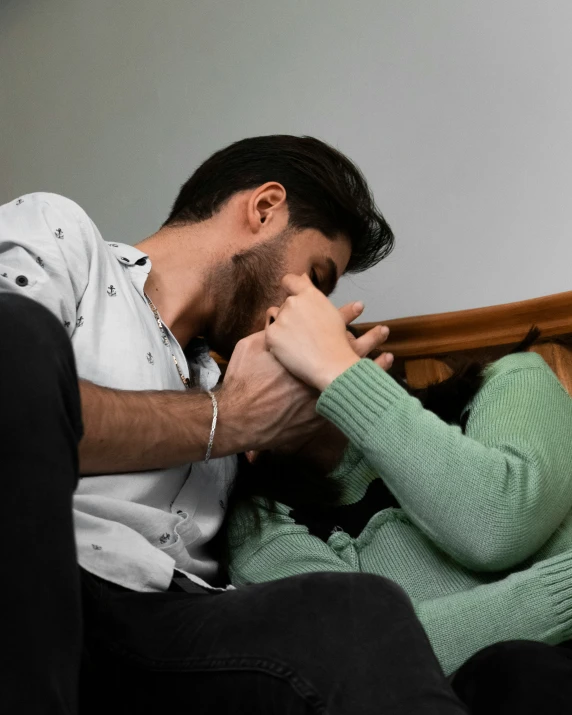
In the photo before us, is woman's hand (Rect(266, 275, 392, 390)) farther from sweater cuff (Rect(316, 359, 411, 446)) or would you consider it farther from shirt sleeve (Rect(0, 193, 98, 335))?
shirt sleeve (Rect(0, 193, 98, 335))

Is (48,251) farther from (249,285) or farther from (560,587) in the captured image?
(560,587)

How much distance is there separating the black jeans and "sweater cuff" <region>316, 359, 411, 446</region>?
250 millimetres

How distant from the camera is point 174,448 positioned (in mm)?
1027

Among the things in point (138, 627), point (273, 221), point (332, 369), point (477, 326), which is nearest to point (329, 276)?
point (273, 221)

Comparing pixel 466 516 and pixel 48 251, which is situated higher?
Answer: pixel 48 251

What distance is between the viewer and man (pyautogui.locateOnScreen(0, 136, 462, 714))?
49 cm

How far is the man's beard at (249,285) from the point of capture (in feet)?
4.32

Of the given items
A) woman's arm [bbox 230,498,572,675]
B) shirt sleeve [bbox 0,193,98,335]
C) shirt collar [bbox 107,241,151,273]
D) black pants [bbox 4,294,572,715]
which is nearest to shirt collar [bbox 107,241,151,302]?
shirt collar [bbox 107,241,151,273]

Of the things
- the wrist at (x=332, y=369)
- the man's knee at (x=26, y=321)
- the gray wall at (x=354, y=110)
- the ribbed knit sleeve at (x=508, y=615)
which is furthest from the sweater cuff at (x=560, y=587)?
the man's knee at (x=26, y=321)

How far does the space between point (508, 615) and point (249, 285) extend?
0.59 metres

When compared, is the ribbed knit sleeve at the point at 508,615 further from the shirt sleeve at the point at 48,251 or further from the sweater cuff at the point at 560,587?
the shirt sleeve at the point at 48,251

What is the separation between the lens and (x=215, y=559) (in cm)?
118

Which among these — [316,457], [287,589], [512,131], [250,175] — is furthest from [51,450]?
[512,131]

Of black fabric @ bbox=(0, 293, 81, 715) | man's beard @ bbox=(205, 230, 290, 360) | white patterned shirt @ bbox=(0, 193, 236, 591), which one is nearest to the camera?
black fabric @ bbox=(0, 293, 81, 715)
